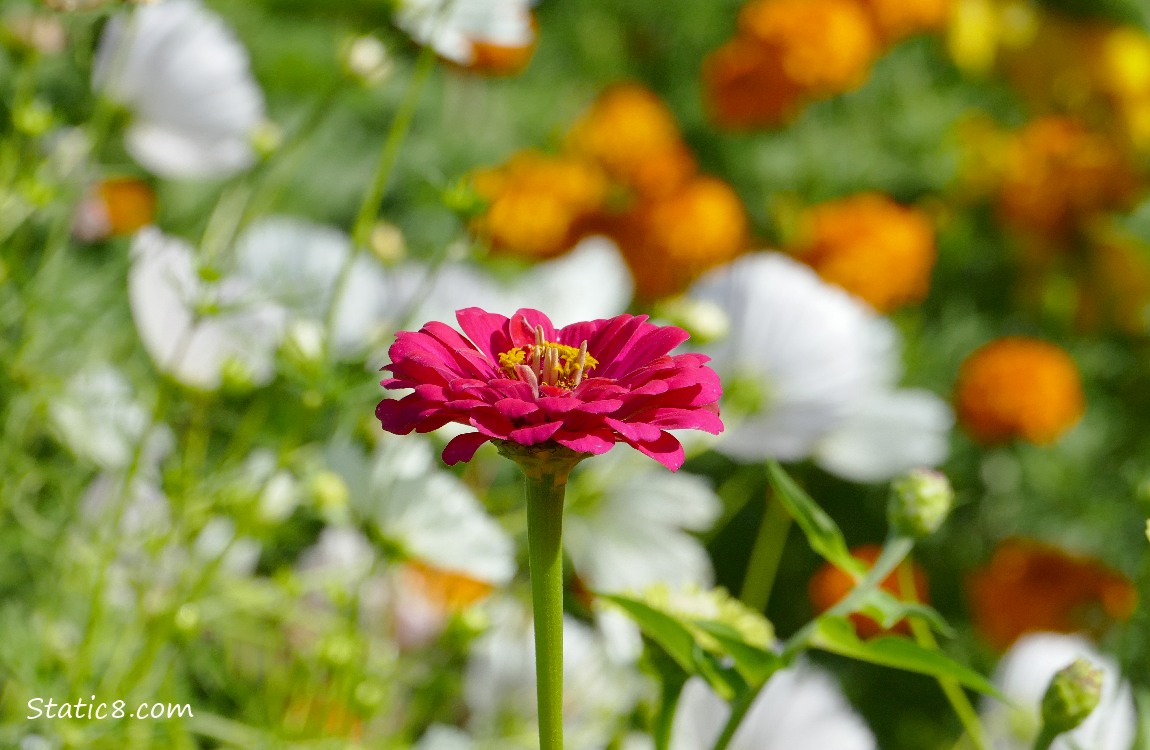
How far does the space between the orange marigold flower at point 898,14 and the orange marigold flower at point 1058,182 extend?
0.38 ft

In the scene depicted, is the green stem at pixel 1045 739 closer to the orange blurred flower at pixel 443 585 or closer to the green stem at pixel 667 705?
the green stem at pixel 667 705

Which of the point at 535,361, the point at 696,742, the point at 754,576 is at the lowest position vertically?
the point at 754,576

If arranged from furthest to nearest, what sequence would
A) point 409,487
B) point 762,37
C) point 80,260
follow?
1. point 762,37
2. point 80,260
3. point 409,487

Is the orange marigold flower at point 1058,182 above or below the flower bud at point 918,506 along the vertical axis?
below

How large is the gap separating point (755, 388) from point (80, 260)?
14.1 inches

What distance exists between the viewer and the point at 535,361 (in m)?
0.26

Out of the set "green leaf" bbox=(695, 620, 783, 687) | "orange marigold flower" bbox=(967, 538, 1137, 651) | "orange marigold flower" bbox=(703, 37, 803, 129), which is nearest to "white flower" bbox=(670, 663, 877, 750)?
"green leaf" bbox=(695, 620, 783, 687)

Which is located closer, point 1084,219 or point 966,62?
point 1084,219

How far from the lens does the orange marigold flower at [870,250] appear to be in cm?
73

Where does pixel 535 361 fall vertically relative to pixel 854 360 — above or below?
above

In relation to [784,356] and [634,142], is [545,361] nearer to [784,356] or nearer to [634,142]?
[784,356]

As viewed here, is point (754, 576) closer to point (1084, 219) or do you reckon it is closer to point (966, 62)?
point (1084, 219)

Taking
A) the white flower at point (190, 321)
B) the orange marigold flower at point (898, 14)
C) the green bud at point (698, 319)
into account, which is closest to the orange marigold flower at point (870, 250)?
the orange marigold flower at point (898, 14)

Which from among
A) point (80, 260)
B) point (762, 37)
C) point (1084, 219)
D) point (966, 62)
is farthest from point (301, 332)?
point (966, 62)
